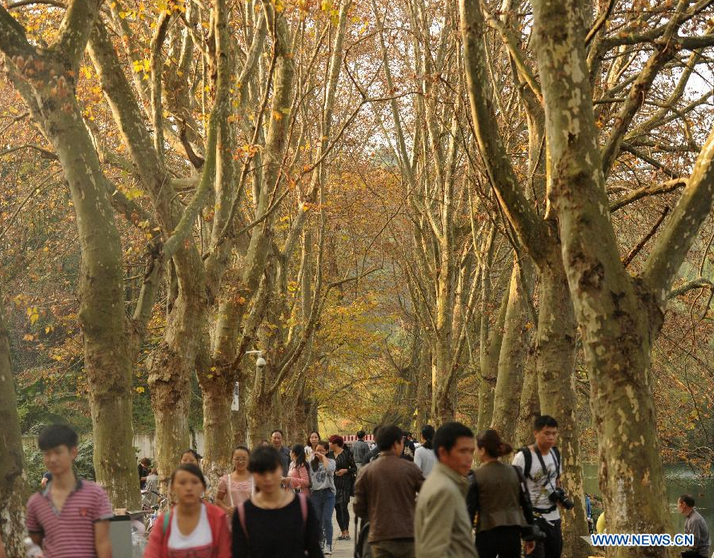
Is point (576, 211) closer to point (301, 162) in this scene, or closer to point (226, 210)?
point (226, 210)

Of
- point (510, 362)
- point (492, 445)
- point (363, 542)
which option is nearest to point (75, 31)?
point (363, 542)

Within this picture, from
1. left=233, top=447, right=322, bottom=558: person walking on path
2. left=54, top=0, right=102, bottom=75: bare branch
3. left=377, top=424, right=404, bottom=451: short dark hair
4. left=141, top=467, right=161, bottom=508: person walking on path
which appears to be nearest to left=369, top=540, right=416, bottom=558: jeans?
left=377, top=424, right=404, bottom=451: short dark hair

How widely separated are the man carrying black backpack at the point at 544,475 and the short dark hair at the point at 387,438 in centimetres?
106

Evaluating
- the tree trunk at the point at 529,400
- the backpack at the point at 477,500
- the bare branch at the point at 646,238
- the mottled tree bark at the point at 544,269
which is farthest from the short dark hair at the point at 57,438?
the tree trunk at the point at 529,400

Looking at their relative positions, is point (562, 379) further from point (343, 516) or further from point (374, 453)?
point (343, 516)

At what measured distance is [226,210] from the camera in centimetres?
1392

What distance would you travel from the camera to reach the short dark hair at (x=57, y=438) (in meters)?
5.62

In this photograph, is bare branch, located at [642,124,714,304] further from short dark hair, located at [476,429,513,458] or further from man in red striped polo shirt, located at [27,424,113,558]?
man in red striped polo shirt, located at [27,424,113,558]

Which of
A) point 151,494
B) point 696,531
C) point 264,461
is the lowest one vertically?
point 696,531

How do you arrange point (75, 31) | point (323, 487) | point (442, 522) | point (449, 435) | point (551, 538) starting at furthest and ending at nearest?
point (323, 487) < point (75, 31) < point (551, 538) < point (449, 435) < point (442, 522)

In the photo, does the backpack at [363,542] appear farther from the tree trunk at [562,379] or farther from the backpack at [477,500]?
the tree trunk at [562,379]

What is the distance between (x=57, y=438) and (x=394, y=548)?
309 cm

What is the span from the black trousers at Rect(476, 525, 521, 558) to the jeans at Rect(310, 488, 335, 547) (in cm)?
789

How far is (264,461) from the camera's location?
18.6 feet
